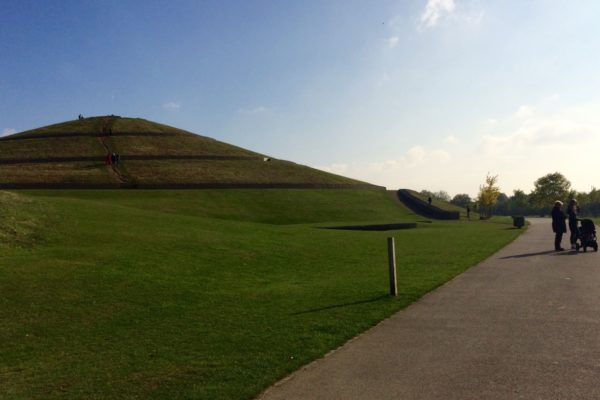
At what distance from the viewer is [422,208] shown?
200ft

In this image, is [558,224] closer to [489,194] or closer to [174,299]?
[174,299]

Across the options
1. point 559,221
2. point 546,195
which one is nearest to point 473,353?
point 559,221

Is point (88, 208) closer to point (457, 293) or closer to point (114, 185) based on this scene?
point (457, 293)

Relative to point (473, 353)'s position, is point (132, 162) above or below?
above

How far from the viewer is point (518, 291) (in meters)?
10.7

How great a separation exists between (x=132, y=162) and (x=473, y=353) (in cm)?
6704

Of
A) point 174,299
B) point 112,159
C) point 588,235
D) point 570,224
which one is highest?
point 112,159

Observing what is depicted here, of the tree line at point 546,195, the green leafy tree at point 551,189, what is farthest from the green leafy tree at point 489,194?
the green leafy tree at point 551,189

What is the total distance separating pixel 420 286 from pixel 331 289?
2.21 meters

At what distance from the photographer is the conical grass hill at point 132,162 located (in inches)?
2202

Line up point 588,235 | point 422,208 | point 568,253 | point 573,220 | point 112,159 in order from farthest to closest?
point 112,159 → point 422,208 → point 573,220 → point 588,235 → point 568,253

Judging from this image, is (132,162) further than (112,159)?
Yes

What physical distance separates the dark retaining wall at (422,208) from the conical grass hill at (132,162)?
6.24 metres

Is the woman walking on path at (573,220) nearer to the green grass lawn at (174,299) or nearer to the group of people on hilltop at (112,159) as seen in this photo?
the green grass lawn at (174,299)
